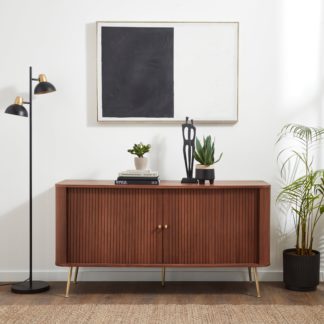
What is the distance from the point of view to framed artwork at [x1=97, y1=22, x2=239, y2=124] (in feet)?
11.8

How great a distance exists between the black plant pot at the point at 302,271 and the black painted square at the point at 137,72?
1147 mm

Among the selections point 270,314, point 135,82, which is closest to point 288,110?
point 135,82

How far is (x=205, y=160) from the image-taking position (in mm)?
3389

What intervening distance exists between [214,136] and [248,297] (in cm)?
100

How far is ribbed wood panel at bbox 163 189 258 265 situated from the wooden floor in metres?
0.21

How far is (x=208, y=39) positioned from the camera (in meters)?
3.61

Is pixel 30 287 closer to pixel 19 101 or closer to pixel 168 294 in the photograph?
pixel 168 294

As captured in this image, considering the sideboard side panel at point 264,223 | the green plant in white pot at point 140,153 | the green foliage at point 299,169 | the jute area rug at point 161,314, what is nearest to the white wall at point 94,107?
the green foliage at point 299,169

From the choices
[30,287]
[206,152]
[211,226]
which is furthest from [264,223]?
[30,287]

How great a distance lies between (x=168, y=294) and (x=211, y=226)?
0.48 meters

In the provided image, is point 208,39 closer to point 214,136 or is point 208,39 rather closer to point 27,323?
point 214,136

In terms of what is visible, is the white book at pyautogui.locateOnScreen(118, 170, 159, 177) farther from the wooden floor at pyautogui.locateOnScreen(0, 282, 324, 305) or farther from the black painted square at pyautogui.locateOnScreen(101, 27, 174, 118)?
the wooden floor at pyautogui.locateOnScreen(0, 282, 324, 305)

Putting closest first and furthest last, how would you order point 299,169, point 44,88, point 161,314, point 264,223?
point 161,314 < point 264,223 < point 44,88 < point 299,169

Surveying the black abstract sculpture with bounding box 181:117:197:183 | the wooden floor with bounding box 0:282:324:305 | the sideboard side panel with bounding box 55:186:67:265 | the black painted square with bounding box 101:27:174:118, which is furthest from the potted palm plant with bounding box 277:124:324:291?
the sideboard side panel with bounding box 55:186:67:265
